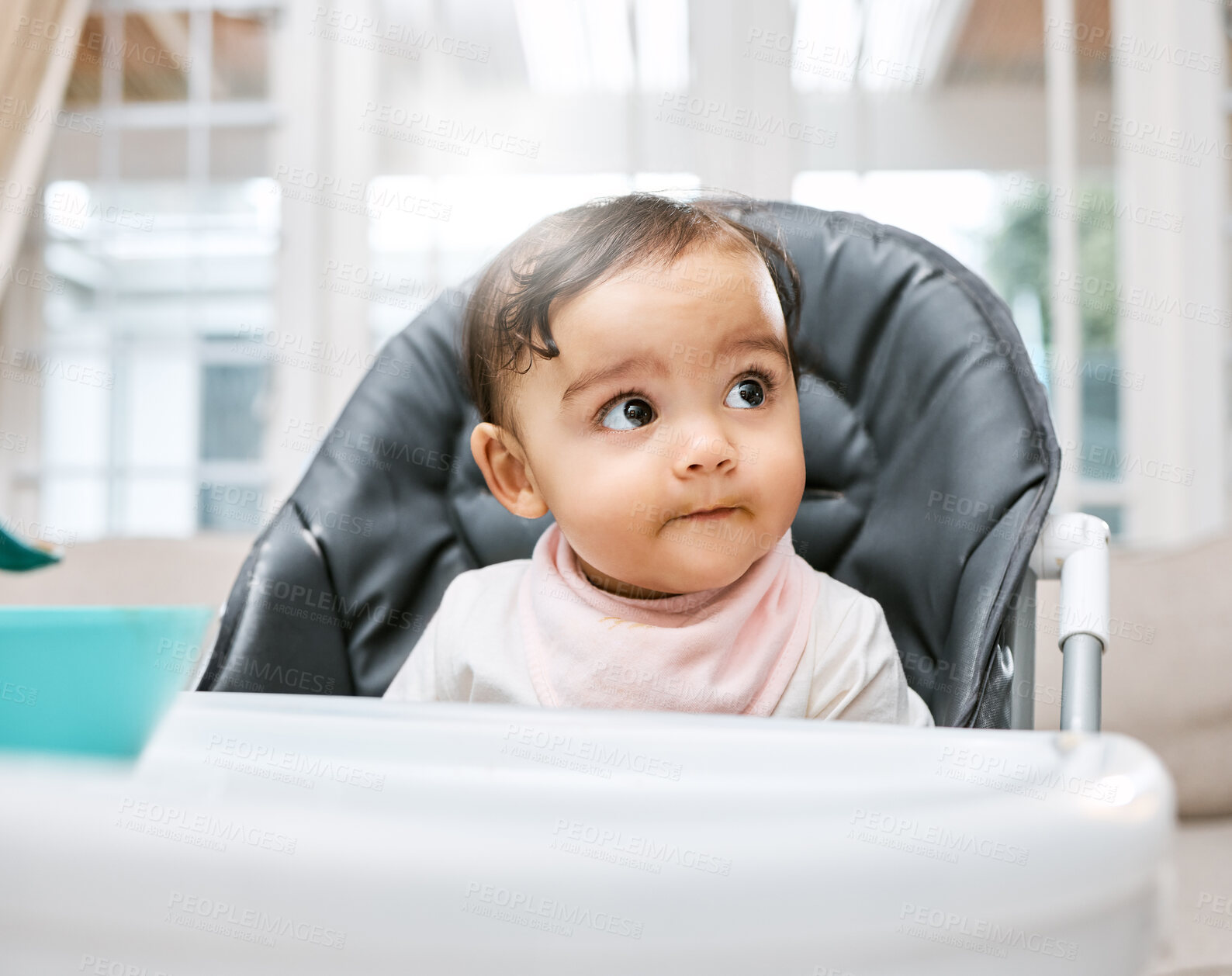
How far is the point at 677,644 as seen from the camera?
71 cm

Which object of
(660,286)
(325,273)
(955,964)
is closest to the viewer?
(955,964)

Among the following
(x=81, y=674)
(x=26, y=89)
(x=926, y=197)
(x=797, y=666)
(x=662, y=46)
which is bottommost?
(x=797, y=666)

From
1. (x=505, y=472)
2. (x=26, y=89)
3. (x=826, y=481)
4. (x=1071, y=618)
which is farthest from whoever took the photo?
(x=26, y=89)

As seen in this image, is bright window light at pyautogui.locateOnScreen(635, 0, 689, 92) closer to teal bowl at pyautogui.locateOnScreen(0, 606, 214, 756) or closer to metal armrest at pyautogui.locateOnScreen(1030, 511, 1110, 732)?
metal armrest at pyautogui.locateOnScreen(1030, 511, 1110, 732)

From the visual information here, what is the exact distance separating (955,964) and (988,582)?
0.44m

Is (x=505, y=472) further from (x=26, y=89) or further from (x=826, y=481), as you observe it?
(x=26, y=89)

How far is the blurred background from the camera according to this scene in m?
2.19

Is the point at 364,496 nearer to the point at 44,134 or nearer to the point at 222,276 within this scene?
the point at 222,276

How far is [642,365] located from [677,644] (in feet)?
0.69

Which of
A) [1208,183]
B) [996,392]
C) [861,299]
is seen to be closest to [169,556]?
[861,299]

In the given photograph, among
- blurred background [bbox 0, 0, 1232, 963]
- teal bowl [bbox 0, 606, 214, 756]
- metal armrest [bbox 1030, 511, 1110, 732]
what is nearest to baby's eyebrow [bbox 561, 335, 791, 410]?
metal armrest [bbox 1030, 511, 1110, 732]

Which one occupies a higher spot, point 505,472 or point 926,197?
point 926,197

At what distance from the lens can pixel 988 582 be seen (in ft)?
2.21

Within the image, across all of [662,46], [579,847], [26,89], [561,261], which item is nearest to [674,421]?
[561,261]
